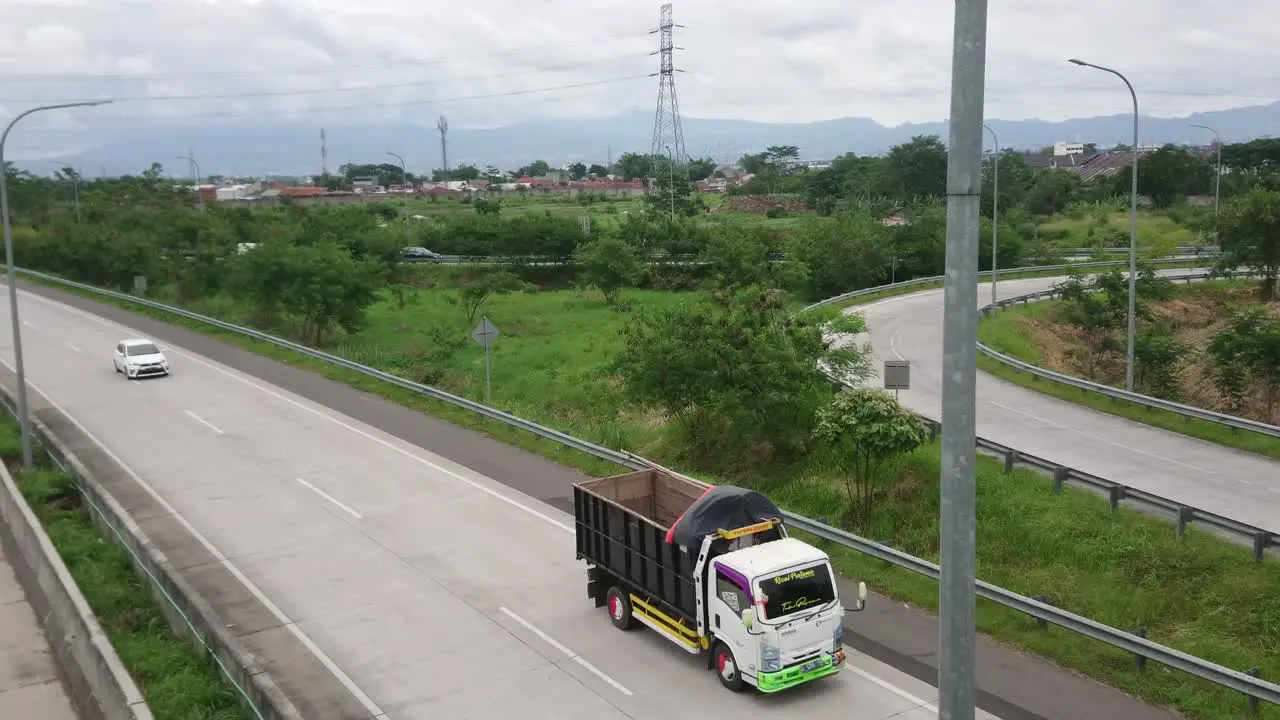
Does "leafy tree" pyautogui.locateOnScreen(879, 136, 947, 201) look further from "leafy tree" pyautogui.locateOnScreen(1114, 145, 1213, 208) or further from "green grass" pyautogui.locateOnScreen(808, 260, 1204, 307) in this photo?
"green grass" pyautogui.locateOnScreen(808, 260, 1204, 307)

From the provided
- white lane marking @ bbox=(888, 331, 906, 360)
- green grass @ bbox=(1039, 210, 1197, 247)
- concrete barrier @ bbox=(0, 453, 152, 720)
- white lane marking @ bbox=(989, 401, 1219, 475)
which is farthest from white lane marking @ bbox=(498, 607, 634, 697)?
green grass @ bbox=(1039, 210, 1197, 247)

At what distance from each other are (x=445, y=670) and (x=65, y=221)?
A: 7418 centimetres

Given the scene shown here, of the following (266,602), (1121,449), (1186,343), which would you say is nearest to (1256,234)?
(1186,343)

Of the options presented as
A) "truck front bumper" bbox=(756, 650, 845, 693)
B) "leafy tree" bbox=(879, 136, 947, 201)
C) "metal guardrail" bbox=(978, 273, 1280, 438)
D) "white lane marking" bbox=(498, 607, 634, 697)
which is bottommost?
"white lane marking" bbox=(498, 607, 634, 697)

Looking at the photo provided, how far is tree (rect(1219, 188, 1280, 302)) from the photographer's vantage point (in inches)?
1815

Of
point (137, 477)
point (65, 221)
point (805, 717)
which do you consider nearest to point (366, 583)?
point (805, 717)

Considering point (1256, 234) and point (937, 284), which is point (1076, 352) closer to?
point (1256, 234)

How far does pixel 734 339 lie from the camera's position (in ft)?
81.1

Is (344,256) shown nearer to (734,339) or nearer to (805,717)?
(734,339)

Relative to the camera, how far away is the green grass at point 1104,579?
13656 mm

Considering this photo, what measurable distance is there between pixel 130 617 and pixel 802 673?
1005 cm

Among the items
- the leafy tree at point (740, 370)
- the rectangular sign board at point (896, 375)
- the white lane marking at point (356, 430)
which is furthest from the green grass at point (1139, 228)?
the white lane marking at point (356, 430)

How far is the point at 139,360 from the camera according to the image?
3619 centimetres

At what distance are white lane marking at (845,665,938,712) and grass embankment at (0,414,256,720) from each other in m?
7.52
